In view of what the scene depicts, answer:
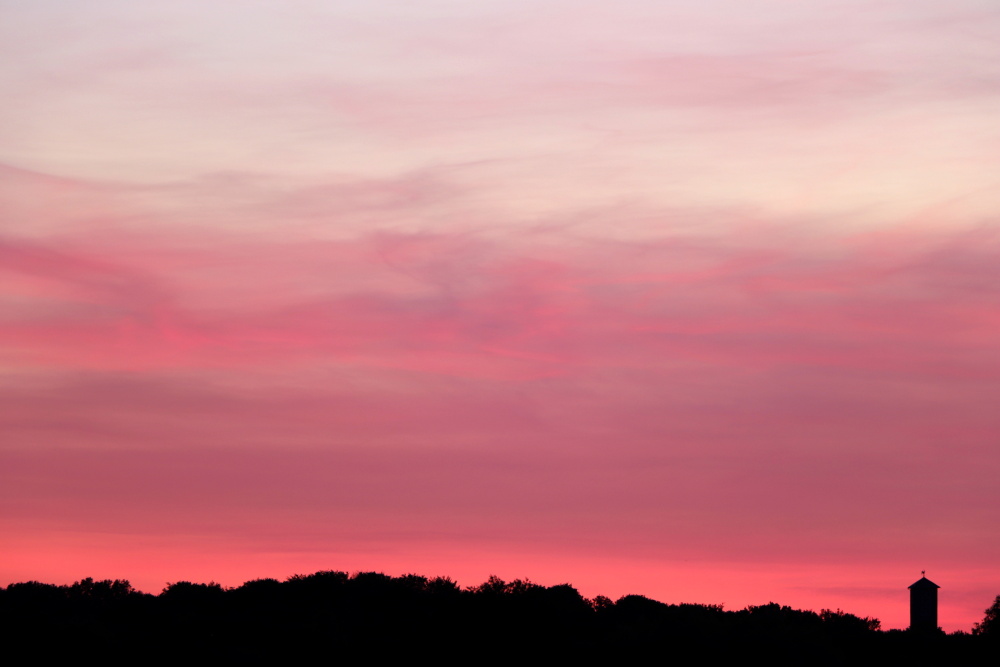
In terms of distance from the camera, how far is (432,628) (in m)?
113

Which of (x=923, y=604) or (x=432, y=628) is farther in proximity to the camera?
(x=923, y=604)

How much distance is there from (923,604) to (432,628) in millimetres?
53002

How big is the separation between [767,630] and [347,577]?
41.6m

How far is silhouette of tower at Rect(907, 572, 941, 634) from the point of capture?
134 m

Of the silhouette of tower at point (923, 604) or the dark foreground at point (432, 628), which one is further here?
the silhouette of tower at point (923, 604)

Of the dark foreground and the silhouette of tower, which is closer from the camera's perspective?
the dark foreground

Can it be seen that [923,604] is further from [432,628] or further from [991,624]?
[432,628]

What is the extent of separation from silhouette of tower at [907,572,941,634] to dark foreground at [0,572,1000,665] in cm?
710

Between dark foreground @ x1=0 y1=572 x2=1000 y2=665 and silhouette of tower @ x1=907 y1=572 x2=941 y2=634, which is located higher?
silhouette of tower @ x1=907 y1=572 x2=941 y2=634

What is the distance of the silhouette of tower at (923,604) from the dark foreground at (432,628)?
280 inches

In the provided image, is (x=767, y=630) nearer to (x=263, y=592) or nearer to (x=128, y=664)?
(x=263, y=592)

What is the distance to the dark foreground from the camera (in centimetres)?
10712

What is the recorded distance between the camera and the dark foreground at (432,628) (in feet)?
351

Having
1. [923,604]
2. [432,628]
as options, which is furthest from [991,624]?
[432,628]
